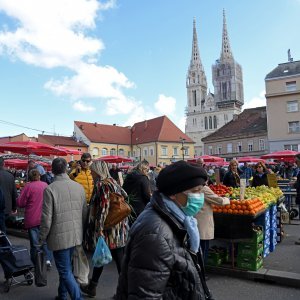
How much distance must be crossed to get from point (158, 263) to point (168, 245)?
0.37 ft

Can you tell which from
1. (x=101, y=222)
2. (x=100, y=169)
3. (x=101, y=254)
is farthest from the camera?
(x=100, y=169)

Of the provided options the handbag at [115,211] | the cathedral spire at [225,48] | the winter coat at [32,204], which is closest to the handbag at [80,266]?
the handbag at [115,211]

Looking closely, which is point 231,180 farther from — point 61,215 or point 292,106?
point 292,106

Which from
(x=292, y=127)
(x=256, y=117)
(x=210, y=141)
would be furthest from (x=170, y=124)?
(x=292, y=127)

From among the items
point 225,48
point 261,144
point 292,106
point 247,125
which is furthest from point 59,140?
point 225,48

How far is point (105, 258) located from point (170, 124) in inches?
2740

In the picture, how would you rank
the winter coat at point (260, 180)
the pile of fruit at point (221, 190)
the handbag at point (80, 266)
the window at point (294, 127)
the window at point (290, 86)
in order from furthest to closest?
the window at point (294, 127)
the window at point (290, 86)
the winter coat at point (260, 180)
the pile of fruit at point (221, 190)
the handbag at point (80, 266)

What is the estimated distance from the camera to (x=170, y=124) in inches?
2896

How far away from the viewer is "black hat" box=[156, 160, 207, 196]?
211 cm

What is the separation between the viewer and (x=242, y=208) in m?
6.11

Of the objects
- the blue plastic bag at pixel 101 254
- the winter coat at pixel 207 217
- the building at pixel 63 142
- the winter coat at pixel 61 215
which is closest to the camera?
the winter coat at pixel 61 215

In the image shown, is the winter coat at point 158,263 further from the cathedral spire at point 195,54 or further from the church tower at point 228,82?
the cathedral spire at point 195,54

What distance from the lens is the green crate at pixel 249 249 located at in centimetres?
596

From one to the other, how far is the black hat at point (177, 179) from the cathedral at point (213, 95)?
12136cm
